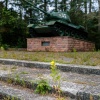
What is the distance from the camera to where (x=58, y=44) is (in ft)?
39.3

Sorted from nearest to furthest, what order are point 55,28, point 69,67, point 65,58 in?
point 69,67 → point 65,58 → point 55,28

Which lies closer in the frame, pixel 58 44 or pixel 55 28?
pixel 58 44

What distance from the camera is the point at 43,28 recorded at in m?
12.5

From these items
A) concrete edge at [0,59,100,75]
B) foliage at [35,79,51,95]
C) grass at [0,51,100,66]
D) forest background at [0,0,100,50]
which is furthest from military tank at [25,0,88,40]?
foliage at [35,79,51,95]

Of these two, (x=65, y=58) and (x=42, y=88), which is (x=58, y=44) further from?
(x=42, y=88)

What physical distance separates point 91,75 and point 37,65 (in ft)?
4.12

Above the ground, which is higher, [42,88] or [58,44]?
[58,44]

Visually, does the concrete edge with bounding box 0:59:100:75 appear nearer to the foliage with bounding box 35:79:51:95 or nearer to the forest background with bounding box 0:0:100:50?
the foliage with bounding box 35:79:51:95

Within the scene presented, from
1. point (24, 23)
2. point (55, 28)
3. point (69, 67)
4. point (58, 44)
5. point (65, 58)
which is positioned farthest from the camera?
point (24, 23)

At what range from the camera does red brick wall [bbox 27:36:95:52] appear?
1182 centimetres

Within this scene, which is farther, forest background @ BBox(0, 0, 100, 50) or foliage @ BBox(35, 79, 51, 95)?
forest background @ BBox(0, 0, 100, 50)

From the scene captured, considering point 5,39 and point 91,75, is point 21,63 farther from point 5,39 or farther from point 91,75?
point 5,39

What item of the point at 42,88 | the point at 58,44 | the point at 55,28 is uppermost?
the point at 55,28

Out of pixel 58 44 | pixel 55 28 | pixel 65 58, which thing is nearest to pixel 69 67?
pixel 65 58
